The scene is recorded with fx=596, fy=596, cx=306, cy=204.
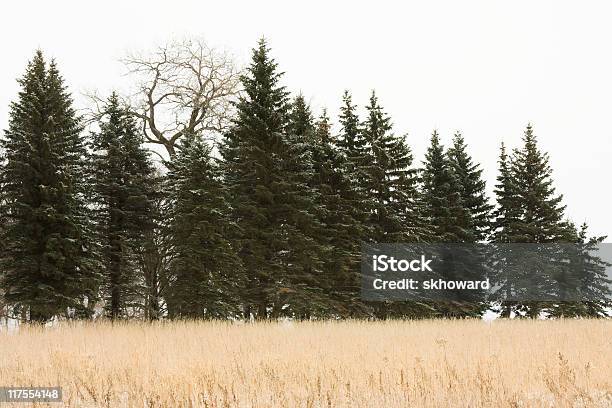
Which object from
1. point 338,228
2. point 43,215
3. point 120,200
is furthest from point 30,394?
point 338,228

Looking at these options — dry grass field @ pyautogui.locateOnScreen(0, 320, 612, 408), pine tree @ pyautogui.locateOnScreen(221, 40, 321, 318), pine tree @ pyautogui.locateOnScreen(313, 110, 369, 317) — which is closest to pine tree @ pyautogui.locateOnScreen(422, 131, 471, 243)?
pine tree @ pyautogui.locateOnScreen(313, 110, 369, 317)

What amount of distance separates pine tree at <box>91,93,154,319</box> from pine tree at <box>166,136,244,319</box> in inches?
84.7

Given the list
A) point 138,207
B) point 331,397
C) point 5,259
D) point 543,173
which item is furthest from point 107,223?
point 543,173

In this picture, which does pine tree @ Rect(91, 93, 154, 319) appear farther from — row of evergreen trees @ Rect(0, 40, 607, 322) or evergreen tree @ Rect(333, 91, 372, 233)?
evergreen tree @ Rect(333, 91, 372, 233)

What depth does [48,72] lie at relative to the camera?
24344 mm

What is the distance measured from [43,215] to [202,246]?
571 cm

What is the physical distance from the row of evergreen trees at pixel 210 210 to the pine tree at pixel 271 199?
6 cm

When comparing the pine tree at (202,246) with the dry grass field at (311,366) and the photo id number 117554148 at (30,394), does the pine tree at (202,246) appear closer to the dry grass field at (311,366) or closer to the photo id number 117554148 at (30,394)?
the dry grass field at (311,366)

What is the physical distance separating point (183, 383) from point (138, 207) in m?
18.1

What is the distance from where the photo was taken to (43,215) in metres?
21.2

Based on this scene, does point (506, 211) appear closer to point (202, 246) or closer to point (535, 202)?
point (535, 202)

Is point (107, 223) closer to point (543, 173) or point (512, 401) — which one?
point (512, 401)

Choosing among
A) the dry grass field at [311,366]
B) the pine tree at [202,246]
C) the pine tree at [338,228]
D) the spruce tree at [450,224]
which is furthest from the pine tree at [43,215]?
the spruce tree at [450,224]

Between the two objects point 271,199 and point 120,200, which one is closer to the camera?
point 271,199
